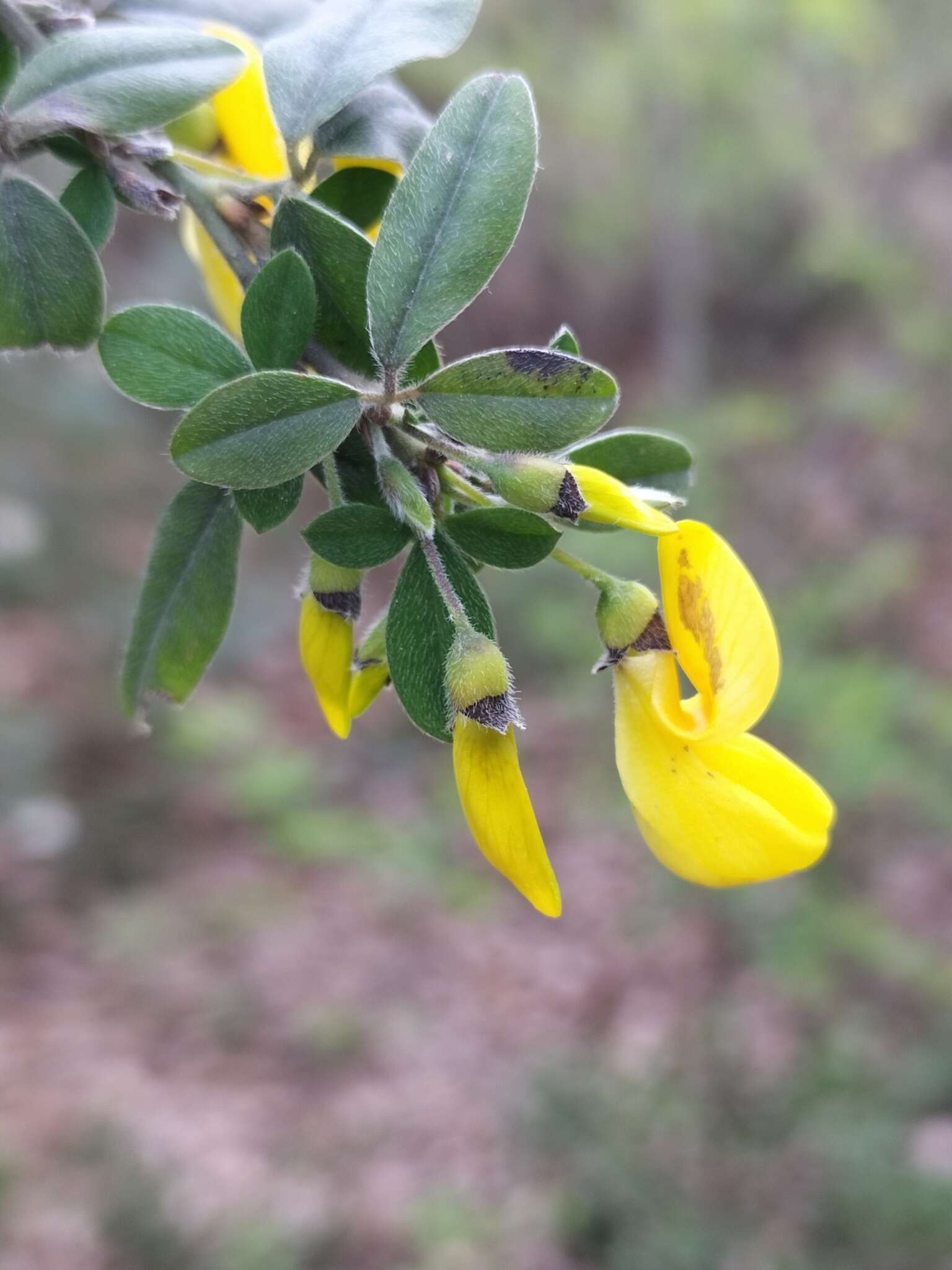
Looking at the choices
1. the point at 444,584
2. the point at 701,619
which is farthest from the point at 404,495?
the point at 701,619

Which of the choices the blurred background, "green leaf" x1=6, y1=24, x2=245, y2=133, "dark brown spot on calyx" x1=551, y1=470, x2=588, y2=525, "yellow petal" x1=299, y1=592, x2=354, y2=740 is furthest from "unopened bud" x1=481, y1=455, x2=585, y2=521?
the blurred background

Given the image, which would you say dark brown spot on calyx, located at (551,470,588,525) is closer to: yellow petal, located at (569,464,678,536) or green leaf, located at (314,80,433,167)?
yellow petal, located at (569,464,678,536)

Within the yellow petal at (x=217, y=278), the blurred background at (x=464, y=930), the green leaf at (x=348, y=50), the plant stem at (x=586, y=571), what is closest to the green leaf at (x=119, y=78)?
the green leaf at (x=348, y=50)

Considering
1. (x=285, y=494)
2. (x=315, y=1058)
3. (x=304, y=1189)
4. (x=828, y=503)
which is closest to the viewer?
(x=285, y=494)

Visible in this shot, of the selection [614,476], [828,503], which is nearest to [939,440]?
[828,503]

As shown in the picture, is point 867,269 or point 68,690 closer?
point 68,690

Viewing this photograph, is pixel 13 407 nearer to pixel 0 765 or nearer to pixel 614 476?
pixel 0 765
